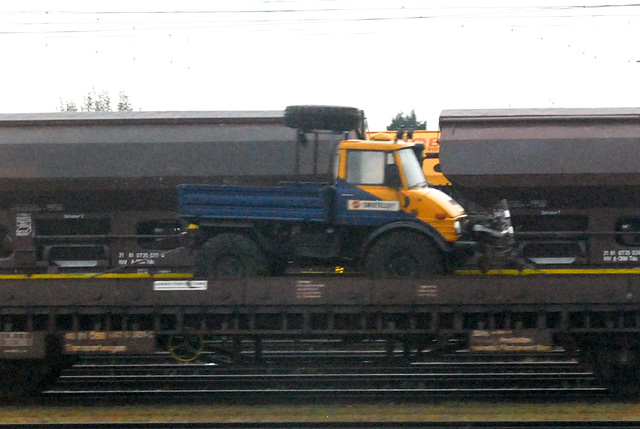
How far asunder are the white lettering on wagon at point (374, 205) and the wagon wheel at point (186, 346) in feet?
7.95

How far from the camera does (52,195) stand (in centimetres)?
1351

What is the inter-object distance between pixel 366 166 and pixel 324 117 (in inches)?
33.9

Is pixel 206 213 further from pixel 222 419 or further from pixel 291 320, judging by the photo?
pixel 222 419

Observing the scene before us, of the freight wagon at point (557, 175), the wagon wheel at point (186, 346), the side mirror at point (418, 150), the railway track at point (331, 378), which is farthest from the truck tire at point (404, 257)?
the freight wagon at point (557, 175)

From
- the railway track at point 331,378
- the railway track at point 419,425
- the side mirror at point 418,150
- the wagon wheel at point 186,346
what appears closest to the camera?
the railway track at point 419,425

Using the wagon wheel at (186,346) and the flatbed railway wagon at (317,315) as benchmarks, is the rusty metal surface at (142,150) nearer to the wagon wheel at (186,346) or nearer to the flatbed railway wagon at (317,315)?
the flatbed railway wagon at (317,315)

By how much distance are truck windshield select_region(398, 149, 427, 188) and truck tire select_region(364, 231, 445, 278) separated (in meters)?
0.76

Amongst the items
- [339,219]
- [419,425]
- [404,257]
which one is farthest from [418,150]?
[419,425]

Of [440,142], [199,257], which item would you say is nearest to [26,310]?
[199,257]

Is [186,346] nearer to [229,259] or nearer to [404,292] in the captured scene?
[229,259]

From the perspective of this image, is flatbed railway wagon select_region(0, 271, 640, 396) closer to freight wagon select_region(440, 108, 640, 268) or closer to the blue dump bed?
the blue dump bed

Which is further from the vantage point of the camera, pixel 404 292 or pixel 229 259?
pixel 229 259

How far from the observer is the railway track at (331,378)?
9.38 m

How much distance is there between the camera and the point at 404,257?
890cm
